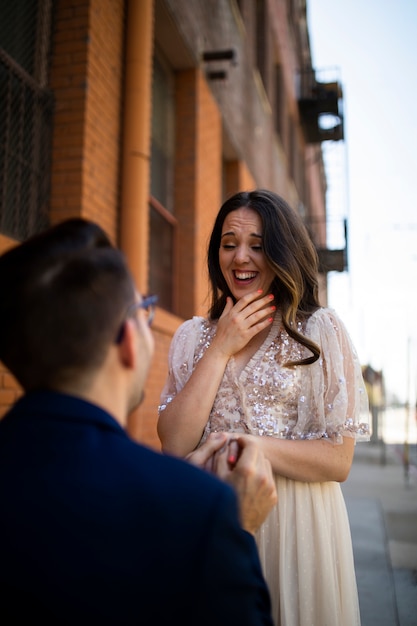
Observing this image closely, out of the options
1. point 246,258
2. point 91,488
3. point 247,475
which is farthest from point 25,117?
point 91,488

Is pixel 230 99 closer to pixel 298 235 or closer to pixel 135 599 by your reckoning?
pixel 298 235

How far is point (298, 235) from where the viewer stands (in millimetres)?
2393

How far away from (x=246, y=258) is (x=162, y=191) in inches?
213

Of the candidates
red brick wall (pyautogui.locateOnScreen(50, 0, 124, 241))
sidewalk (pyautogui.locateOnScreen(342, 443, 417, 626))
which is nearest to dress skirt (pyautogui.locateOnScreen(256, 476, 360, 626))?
sidewalk (pyautogui.locateOnScreen(342, 443, 417, 626))

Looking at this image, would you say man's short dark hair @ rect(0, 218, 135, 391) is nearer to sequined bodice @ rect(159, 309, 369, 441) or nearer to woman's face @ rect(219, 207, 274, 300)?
sequined bodice @ rect(159, 309, 369, 441)

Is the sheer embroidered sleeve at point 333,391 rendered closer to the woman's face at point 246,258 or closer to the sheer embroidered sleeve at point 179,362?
the woman's face at point 246,258

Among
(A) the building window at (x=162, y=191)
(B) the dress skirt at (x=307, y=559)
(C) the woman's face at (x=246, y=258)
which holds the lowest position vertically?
(B) the dress skirt at (x=307, y=559)

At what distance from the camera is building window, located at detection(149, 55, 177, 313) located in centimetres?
719

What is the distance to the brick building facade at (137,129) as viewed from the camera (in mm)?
4770

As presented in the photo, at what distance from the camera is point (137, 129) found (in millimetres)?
5523

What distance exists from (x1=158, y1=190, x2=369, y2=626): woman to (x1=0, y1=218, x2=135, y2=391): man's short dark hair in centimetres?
94

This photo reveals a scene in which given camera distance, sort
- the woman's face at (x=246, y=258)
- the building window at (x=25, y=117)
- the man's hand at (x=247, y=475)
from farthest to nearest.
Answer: the building window at (x=25, y=117) < the woman's face at (x=246, y=258) < the man's hand at (x=247, y=475)

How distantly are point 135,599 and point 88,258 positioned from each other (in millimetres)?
630

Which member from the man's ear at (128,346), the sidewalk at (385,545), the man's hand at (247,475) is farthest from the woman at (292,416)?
the sidewalk at (385,545)
